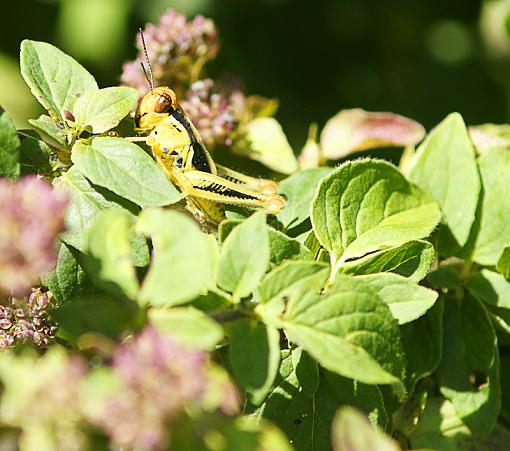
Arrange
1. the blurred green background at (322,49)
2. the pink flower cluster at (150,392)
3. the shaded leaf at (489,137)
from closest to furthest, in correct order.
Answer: the pink flower cluster at (150,392)
the shaded leaf at (489,137)
the blurred green background at (322,49)

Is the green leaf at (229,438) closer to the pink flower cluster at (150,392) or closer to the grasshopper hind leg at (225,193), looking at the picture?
the pink flower cluster at (150,392)

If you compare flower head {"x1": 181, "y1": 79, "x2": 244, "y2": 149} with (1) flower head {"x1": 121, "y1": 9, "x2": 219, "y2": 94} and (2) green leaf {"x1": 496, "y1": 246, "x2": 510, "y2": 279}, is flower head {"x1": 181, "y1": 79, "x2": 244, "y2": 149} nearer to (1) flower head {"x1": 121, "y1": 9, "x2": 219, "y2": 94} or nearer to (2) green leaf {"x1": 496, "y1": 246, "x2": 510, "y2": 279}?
(1) flower head {"x1": 121, "y1": 9, "x2": 219, "y2": 94}

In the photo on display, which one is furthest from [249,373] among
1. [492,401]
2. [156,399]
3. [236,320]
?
[492,401]

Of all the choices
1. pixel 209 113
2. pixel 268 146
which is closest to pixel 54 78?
pixel 209 113

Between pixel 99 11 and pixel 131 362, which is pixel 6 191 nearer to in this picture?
pixel 131 362

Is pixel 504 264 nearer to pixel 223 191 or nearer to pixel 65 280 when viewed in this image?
pixel 223 191

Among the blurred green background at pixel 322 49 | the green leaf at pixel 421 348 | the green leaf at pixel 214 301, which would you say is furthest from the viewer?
the blurred green background at pixel 322 49

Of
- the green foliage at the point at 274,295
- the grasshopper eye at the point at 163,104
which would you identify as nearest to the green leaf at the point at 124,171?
the green foliage at the point at 274,295
